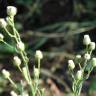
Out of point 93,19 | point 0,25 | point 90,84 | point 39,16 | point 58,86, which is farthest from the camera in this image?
point 39,16

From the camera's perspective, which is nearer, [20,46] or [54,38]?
[20,46]

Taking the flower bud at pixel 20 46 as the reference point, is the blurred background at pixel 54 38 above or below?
below

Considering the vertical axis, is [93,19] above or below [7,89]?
above

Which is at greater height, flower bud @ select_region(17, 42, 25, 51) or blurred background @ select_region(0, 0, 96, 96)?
flower bud @ select_region(17, 42, 25, 51)

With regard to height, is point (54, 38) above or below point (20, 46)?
below

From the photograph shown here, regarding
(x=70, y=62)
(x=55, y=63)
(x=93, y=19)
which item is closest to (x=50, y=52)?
(x=55, y=63)

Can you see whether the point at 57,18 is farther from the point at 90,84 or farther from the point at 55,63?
the point at 90,84

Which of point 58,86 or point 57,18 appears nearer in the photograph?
point 58,86

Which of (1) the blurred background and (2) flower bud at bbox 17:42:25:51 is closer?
(2) flower bud at bbox 17:42:25:51
